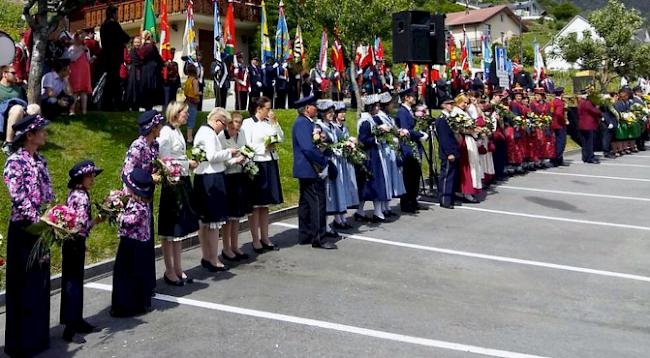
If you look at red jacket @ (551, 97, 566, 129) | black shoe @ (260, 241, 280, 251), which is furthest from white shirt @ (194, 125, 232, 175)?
red jacket @ (551, 97, 566, 129)

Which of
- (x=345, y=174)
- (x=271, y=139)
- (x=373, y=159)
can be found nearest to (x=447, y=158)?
(x=373, y=159)

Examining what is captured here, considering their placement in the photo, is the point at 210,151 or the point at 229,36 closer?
the point at 210,151

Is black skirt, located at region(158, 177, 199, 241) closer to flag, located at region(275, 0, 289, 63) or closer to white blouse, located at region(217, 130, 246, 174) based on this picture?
white blouse, located at region(217, 130, 246, 174)

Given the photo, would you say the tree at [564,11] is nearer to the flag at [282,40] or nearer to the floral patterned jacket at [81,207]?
the flag at [282,40]

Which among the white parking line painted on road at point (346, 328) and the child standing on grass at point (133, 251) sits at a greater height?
the child standing on grass at point (133, 251)

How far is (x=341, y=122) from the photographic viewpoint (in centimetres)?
1031

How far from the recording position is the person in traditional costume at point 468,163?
42.2 ft

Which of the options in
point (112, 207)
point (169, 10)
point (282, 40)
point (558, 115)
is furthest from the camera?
point (169, 10)

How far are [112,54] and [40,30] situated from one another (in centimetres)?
247

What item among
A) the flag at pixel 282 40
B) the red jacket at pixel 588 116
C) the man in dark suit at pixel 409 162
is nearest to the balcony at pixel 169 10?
the flag at pixel 282 40

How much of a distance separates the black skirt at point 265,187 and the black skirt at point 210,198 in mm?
1022

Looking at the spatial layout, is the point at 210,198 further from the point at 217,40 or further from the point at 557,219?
the point at 217,40

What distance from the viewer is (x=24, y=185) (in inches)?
215

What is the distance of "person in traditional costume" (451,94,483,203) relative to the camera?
1286 centimetres
